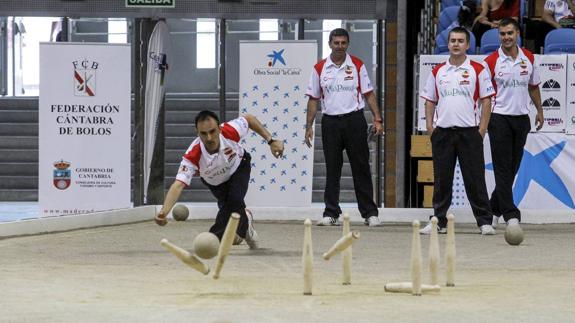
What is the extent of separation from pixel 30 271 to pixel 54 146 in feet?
18.2

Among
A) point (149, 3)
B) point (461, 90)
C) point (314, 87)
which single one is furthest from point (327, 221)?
point (149, 3)

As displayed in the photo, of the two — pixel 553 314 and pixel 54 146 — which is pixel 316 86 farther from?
pixel 553 314

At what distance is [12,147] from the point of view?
21.8 metres

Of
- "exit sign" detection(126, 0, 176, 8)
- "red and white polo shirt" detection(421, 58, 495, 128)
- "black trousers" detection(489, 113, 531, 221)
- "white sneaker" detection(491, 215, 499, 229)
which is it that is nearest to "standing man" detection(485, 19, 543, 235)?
"black trousers" detection(489, 113, 531, 221)

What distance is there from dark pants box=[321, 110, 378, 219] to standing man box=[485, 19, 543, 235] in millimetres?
1353

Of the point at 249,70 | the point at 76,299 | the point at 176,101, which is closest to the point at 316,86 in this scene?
the point at 249,70

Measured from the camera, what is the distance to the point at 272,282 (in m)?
8.80

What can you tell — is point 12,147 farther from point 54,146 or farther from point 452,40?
point 452,40

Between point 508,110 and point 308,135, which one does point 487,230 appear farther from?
point 308,135

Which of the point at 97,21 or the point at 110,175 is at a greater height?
the point at 97,21

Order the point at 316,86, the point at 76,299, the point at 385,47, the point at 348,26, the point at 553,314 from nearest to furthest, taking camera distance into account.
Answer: the point at 553,314 < the point at 76,299 < the point at 316,86 < the point at 385,47 < the point at 348,26

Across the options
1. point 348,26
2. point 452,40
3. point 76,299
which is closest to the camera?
point 76,299

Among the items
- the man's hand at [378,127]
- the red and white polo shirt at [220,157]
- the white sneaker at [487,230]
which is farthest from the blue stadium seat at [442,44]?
the red and white polo shirt at [220,157]

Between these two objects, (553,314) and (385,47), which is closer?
(553,314)
